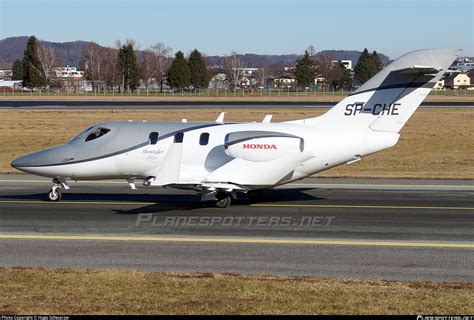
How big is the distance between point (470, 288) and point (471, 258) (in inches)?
122

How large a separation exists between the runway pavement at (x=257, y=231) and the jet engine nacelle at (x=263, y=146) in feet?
5.62

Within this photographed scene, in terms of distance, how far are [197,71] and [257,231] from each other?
5096 inches

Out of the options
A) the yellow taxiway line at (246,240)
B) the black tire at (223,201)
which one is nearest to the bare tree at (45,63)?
the black tire at (223,201)

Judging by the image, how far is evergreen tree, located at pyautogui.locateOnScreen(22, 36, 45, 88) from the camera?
150 m

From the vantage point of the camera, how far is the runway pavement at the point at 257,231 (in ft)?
55.2

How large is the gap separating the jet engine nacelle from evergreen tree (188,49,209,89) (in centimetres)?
12490

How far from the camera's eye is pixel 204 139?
24.6 m

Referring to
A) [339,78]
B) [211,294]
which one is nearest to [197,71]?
[339,78]

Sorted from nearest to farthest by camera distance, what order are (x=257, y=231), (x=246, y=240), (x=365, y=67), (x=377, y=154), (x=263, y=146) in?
1. (x=246, y=240)
2. (x=257, y=231)
3. (x=263, y=146)
4. (x=377, y=154)
5. (x=365, y=67)

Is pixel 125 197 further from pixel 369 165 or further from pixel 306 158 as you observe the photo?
pixel 369 165

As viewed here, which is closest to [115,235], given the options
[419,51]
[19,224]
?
[19,224]

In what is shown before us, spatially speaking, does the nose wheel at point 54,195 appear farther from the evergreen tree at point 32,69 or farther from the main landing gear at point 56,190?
the evergreen tree at point 32,69

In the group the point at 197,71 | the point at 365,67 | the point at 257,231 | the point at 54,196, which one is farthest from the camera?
the point at 197,71

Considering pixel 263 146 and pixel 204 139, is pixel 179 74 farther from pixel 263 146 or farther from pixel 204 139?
pixel 263 146
